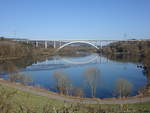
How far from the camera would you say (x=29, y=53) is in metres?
46.8

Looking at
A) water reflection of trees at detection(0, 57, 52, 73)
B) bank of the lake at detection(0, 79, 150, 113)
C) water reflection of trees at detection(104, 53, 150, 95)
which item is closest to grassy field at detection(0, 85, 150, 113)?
bank of the lake at detection(0, 79, 150, 113)

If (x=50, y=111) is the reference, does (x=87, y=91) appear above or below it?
below

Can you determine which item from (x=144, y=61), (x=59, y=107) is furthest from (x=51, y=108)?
(x=144, y=61)

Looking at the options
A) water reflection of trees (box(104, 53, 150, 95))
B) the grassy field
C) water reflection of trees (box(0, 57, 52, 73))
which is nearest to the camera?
the grassy field

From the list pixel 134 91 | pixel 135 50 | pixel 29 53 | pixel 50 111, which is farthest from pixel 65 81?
pixel 135 50

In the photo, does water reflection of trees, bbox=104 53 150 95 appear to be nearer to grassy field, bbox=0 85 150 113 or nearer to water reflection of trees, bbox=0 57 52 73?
grassy field, bbox=0 85 150 113

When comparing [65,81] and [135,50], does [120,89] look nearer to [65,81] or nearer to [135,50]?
[65,81]

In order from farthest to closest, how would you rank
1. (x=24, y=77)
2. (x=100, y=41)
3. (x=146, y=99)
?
(x=100, y=41)
(x=24, y=77)
(x=146, y=99)

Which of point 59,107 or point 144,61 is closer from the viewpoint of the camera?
point 59,107

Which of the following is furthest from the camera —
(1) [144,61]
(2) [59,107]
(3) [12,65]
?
(1) [144,61]

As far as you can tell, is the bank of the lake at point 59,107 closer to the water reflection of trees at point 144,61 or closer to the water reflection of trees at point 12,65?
the water reflection of trees at point 144,61

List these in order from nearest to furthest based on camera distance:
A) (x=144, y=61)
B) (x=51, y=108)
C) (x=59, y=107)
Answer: (x=51, y=108) → (x=59, y=107) → (x=144, y=61)

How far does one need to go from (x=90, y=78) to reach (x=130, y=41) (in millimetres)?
61298

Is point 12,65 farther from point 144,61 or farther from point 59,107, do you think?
point 59,107
